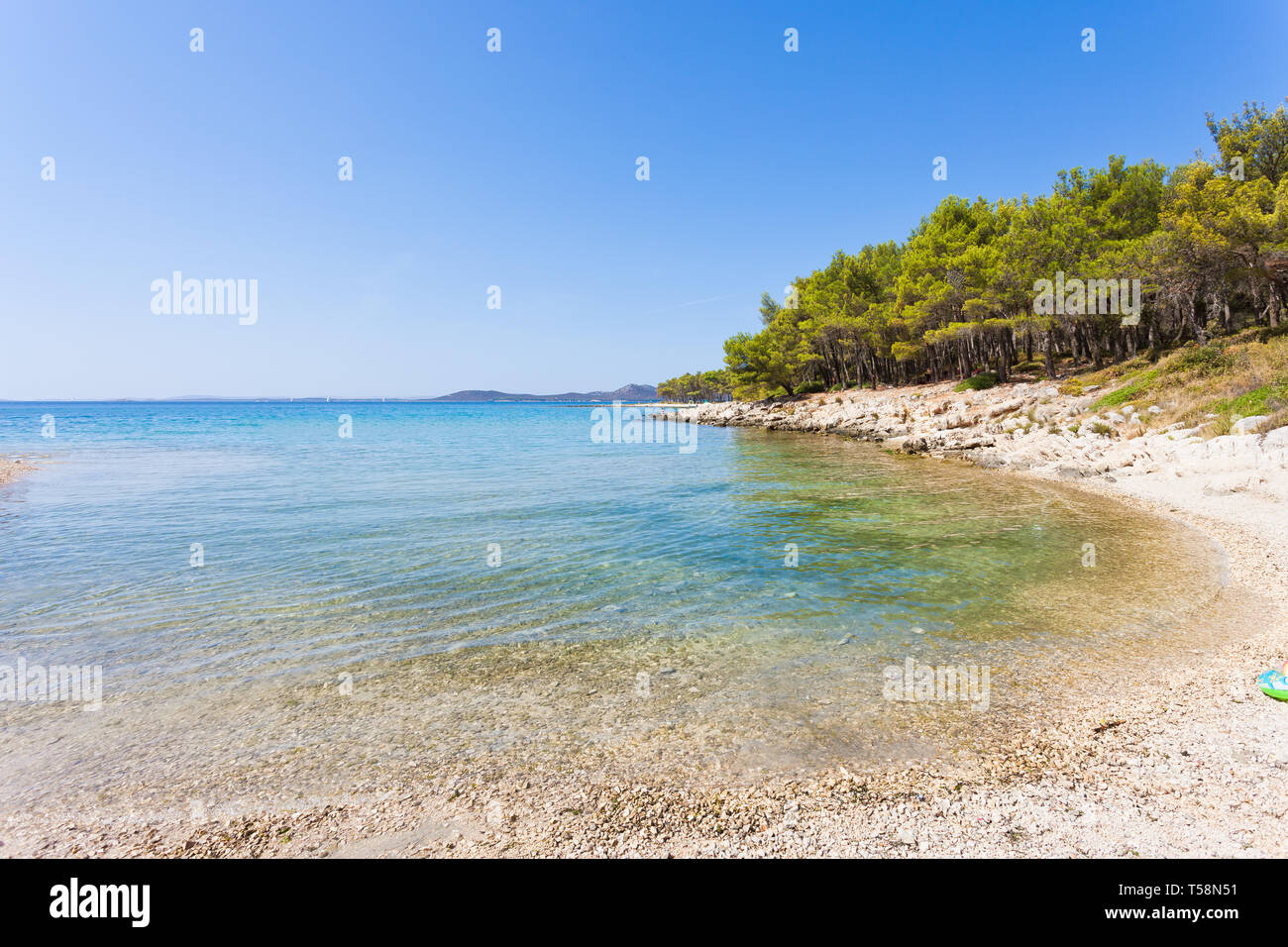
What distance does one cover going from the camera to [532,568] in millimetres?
14719

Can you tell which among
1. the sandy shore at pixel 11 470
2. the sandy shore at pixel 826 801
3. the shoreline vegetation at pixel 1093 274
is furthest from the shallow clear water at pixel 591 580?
the shoreline vegetation at pixel 1093 274

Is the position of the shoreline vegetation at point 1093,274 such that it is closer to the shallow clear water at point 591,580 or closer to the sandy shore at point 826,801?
the shallow clear water at point 591,580

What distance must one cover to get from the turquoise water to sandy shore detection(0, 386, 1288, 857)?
9.35 feet

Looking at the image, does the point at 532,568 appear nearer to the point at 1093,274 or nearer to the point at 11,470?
the point at 11,470

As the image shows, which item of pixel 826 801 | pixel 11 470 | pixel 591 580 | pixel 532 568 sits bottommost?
pixel 826 801

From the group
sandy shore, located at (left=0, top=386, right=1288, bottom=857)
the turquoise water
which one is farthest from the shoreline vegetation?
sandy shore, located at (left=0, top=386, right=1288, bottom=857)

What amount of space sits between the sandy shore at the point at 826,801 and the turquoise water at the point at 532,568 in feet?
9.35

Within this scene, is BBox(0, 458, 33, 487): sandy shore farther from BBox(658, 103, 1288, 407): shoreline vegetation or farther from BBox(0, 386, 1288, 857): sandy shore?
BBox(658, 103, 1288, 407): shoreline vegetation

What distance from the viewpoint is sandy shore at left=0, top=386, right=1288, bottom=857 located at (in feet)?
16.6

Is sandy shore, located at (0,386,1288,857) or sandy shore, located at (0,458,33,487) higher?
sandy shore, located at (0,458,33,487)

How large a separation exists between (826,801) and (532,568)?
33.5 ft

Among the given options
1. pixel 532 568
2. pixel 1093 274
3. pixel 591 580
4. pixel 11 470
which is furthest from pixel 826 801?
pixel 1093 274

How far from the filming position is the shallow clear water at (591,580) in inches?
374
